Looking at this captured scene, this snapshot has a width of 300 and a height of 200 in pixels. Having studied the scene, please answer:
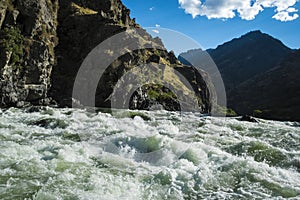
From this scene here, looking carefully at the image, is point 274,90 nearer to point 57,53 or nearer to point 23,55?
point 57,53

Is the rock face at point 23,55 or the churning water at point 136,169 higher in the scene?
the rock face at point 23,55

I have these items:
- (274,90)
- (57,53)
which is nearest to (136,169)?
(57,53)

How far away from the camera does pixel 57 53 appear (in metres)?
68.4

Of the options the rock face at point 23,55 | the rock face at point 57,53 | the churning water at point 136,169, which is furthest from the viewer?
the rock face at point 57,53

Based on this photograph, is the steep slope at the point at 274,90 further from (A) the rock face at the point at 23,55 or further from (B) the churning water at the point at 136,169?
(B) the churning water at the point at 136,169

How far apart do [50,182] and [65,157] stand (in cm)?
282

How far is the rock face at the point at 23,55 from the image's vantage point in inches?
1854

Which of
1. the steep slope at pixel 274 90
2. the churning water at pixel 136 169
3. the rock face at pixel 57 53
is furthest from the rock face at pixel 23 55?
the steep slope at pixel 274 90

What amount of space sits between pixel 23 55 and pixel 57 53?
55.8 feet

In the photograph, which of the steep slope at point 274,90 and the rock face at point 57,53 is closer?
the rock face at point 57,53

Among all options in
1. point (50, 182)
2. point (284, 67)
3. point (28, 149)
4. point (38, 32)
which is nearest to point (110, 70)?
point (38, 32)

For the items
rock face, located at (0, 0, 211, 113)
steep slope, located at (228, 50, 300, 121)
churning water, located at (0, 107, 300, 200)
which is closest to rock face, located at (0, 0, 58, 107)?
rock face, located at (0, 0, 211, 113)

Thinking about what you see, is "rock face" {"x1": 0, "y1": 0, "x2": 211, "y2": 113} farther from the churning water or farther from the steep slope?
the steep slope

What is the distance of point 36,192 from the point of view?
9.58m
